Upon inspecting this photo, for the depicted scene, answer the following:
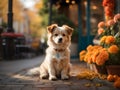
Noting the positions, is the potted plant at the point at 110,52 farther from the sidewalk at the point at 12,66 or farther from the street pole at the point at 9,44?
the street pole at the point at 9,44

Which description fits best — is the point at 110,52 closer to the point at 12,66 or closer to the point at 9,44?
the point at 12,66

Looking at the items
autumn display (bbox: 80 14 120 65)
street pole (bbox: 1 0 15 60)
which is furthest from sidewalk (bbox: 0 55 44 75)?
autumn display (bbox: 80 14 120 65)

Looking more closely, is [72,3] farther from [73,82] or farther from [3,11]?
[3,11]

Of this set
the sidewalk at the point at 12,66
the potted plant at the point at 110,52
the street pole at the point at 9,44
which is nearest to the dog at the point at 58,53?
the potted plant at the point at 110,52

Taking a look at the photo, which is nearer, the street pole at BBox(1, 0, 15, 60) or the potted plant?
the potted plant

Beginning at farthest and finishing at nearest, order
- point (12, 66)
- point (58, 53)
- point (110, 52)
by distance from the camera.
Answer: point (12, 66) → point (58, 53) → point (110, 52)

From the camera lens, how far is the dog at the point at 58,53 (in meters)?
6.97

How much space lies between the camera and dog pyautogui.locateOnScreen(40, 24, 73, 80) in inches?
274

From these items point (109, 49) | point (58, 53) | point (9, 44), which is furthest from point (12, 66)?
point (109, 49)

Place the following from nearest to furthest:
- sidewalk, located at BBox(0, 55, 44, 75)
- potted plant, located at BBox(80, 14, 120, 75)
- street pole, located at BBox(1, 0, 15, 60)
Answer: potted plant, located at BBox(80, 14, 120, 75) → sidewalk, located at BBox(0, 55, 44, 75) → street pole, located at BBox(1, 0, 15, 60)

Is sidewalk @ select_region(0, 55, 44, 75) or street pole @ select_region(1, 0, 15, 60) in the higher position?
street pole @ select_region(1, 0, 15, 60)

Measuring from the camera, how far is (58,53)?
7113mm

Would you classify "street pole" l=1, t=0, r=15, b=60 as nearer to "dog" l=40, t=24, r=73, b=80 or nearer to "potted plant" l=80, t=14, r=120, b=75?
"potted plant" l=80, t=14, r=120, b=75

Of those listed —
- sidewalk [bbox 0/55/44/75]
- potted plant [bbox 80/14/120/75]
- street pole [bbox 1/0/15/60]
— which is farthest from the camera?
street pole [bbox 1/0/15/60]
